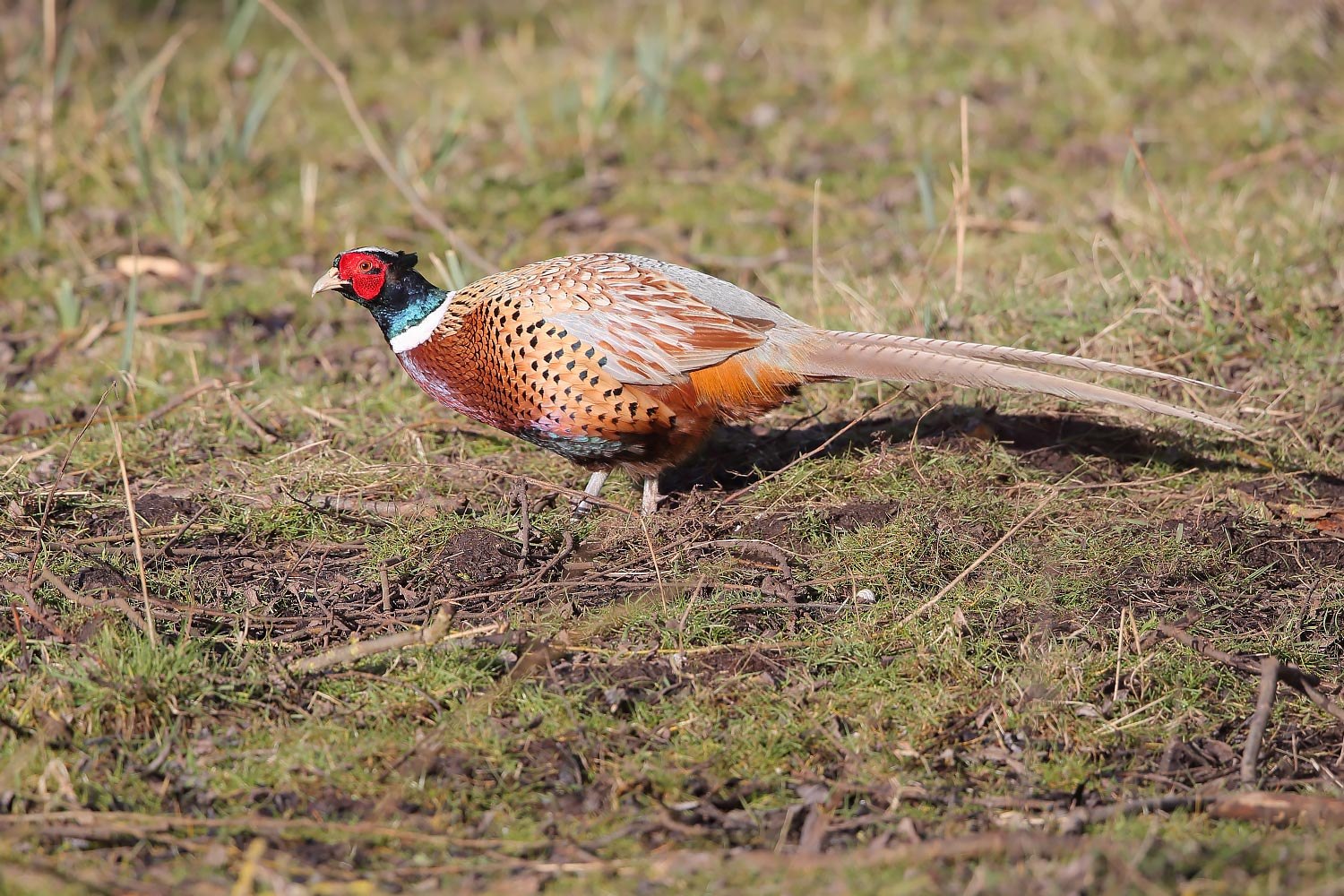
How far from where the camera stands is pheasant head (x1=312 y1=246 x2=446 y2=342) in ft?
12.7

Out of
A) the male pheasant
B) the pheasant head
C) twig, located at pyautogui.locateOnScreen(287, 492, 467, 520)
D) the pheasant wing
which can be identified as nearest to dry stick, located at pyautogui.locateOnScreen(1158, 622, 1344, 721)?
the male pheasant

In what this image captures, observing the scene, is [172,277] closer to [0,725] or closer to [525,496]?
[525,496]

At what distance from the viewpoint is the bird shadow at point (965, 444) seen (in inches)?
157

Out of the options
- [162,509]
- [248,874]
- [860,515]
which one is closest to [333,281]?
[162,509]

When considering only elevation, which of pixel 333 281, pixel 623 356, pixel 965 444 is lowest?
pixel 965 444

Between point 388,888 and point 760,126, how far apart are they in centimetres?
512

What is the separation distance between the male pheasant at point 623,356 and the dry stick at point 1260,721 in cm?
89

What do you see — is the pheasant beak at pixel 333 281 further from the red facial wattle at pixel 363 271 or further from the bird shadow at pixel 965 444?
the bird shadow at pixel 965 444

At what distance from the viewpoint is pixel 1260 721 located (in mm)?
2717

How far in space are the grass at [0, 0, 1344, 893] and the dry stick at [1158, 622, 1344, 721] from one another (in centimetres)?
4

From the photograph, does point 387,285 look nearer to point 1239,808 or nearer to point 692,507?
point 692,507

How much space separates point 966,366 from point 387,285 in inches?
63.3

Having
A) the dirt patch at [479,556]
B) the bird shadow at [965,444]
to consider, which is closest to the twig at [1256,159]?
the bird shadow at [965,444]

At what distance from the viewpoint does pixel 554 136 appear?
6.56 meters
